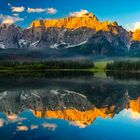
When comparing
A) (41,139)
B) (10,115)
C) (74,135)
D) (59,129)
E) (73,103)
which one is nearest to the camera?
(41,139)

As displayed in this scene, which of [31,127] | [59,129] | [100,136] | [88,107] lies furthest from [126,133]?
[88,107]

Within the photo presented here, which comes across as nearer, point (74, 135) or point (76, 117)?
point (74, 135)

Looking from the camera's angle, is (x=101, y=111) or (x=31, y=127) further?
(x=101, y=111)

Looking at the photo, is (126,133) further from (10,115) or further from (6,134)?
(10,115)

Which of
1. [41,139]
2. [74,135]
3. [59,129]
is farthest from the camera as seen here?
[59,129]

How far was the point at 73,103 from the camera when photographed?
50688 mm

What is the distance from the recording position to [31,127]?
31.2 metres

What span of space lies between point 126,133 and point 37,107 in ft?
60.5

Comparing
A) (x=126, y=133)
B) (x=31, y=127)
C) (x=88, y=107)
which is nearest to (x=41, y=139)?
(x=31, y=127)

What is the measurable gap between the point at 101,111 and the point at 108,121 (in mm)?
7065

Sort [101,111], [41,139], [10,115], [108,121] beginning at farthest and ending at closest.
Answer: [101,111] < [10,115] < [108,121] < [41,139]

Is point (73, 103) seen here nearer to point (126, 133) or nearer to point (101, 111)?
point (101, 111)

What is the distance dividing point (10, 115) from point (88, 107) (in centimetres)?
1137

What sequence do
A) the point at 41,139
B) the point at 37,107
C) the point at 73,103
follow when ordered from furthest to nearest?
the point at 73,103 → the point at 37,107 → the point at 41,139
